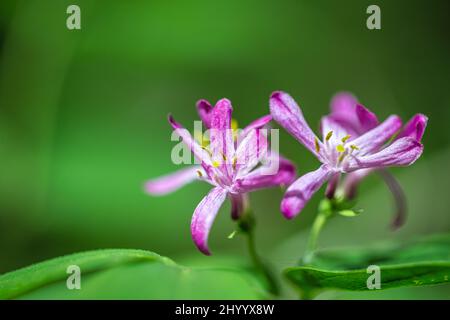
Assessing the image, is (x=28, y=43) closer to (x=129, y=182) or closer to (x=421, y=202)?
(x=129, y=182)

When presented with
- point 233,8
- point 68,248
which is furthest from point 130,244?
point 233,8

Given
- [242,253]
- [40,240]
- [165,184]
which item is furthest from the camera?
[242,253]

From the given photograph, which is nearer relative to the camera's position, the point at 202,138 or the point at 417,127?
the point at 417,127

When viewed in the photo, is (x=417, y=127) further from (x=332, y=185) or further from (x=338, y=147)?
(x=332, y=185)

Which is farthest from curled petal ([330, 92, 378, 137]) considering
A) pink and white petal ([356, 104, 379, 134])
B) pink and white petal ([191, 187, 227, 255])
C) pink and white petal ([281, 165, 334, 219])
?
pink and white petal ([191, 187, 227, 255])

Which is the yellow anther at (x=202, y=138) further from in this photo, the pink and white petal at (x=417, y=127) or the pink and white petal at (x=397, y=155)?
the pink and white petal at (x=417, y=127)

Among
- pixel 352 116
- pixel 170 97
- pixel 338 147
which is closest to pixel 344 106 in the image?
pixel 352 116
